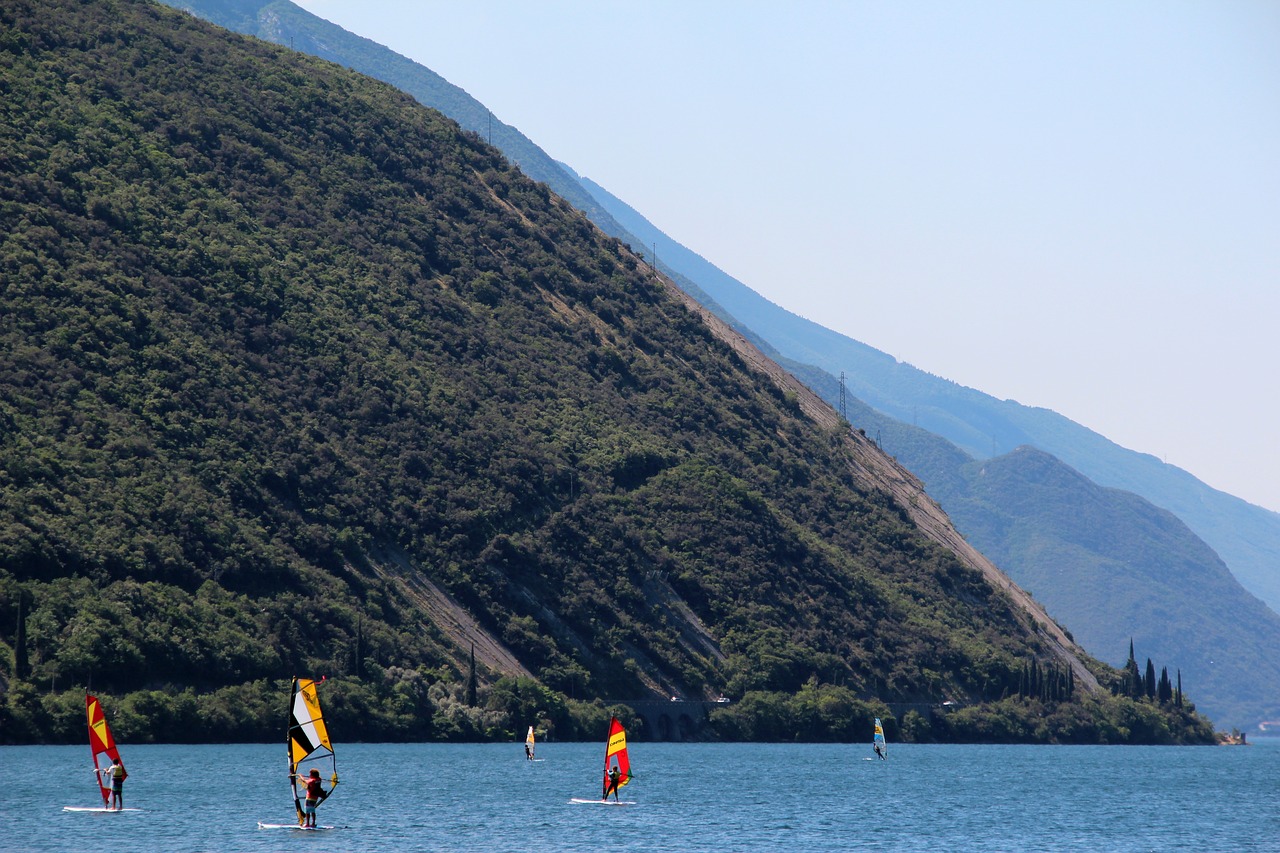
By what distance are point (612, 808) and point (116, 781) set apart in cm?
2524

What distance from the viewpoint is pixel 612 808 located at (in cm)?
8525

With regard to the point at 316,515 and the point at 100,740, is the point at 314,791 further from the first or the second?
the point at 316,515

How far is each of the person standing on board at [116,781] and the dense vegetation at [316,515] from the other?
37018 mm

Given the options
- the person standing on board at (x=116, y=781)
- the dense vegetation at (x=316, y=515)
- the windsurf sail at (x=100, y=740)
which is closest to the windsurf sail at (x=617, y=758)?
the person standing on board at (x=116, y=781)

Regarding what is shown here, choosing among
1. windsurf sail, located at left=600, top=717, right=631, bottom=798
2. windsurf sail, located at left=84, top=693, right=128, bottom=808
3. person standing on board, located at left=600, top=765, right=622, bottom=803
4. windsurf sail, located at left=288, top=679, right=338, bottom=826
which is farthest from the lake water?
windsurf sail, located at left=288, top=679, right=338, bottom=826

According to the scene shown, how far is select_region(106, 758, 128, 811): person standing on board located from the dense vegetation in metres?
37.0

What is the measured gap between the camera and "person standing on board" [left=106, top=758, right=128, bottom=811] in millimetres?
71250

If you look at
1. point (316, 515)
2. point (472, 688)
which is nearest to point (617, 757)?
point (472, 688)

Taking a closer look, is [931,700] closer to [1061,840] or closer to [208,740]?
[208,740]

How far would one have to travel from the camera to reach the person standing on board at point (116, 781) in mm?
71250

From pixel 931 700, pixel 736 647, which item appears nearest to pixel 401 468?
pixel 736 647

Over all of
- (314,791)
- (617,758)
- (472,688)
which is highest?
(472,688)

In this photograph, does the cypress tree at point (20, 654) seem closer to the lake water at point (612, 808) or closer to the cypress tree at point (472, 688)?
the lake water at point (612, 808)

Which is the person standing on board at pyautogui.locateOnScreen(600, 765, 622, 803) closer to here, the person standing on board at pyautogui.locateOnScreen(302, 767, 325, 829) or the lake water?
the lake water
